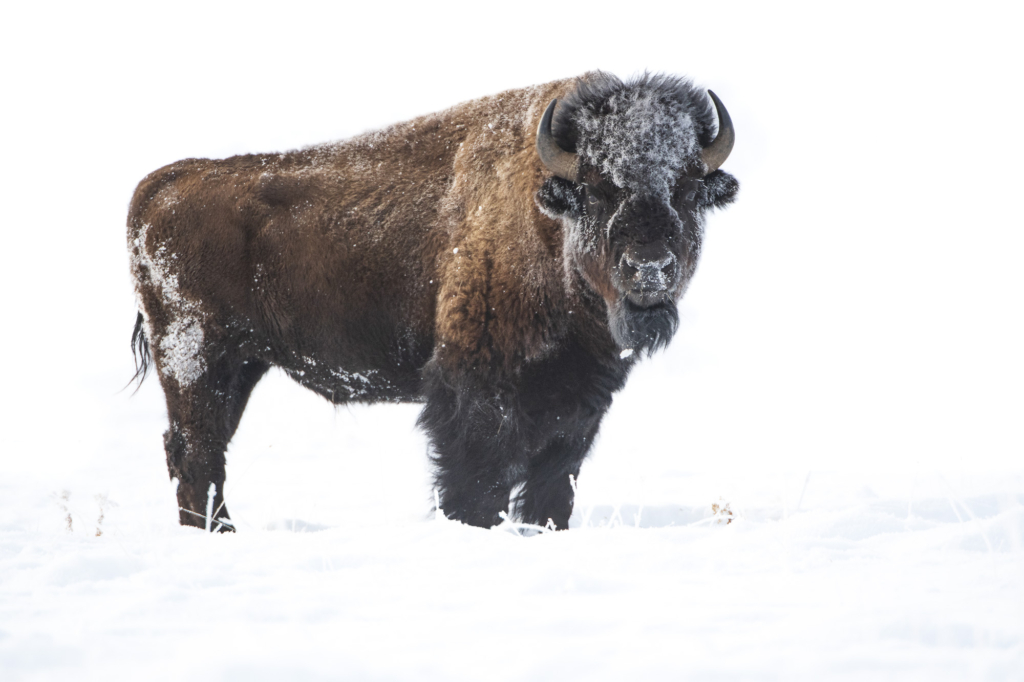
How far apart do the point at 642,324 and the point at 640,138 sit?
0.89 meters

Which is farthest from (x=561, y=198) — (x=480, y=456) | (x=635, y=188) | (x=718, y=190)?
(x=480, y=456)

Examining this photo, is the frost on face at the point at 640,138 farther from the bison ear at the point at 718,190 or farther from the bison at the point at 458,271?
the bison ear at the point at 718,190

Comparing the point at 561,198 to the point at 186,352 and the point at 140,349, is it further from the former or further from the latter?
the point at 140,349

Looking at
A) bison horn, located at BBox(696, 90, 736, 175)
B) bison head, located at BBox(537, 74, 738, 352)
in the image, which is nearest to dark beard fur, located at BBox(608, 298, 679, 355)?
bison head, located at BBox(537, 74, 738, 352)

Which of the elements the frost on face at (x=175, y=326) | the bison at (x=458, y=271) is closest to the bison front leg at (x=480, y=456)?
the bison at (x=458, y=271)

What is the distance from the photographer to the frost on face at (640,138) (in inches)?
140

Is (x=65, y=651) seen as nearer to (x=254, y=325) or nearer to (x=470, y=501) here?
(x=470, y=501)

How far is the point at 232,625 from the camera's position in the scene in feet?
5.35

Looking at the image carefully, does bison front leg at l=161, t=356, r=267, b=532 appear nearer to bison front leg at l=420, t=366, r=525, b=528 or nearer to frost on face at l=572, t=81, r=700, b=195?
bison front leg at l=420, t=366, r=525, b=528

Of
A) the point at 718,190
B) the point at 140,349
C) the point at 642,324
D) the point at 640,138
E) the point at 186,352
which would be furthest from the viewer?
the point at 140,349

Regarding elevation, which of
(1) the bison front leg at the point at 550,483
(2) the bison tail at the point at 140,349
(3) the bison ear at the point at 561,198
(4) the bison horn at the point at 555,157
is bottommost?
(1) the bison front leg at the point at 550,483

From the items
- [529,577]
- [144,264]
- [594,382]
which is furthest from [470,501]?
[144,264]

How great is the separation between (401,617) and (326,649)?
218 mm

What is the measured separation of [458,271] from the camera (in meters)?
3.95
